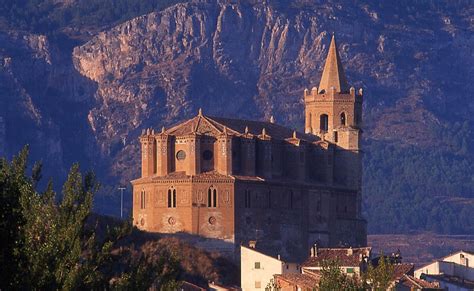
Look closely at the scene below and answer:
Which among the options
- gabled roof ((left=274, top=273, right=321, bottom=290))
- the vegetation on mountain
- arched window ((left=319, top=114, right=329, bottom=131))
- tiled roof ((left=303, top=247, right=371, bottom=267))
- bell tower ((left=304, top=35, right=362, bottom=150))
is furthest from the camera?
arched window ((left=319, top=114, right=329, bottom=131))

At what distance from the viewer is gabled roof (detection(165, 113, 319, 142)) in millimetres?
136500

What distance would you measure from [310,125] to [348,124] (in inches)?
152

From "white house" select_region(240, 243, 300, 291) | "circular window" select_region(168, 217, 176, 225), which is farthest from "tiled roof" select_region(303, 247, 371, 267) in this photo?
"circular window" select_region(168, 217, 176, 225)

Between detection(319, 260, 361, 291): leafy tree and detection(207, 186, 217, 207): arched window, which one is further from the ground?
detection(207, 186, 217, 207): arched window

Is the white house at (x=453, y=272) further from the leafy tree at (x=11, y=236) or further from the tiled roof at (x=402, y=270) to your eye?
the leafy tree at (x=11, y=236)

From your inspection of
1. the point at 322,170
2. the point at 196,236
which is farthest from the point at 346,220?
the point at 196,236

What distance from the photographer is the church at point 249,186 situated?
13300 cm

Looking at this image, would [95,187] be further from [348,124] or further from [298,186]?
[348,124]

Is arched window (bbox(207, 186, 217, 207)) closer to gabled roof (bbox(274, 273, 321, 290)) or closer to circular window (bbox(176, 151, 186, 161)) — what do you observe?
circular window (bbox(176, 151, 186, 161))

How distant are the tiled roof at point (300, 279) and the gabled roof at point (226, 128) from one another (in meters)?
28.8

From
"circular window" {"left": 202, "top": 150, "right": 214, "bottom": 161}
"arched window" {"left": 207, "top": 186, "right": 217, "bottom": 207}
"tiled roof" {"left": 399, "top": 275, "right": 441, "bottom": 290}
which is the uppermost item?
"circular window" {"left": 202, "top": 150, "right": 214, "bottom": 161}

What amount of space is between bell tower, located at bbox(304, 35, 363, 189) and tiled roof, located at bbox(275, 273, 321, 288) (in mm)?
35679

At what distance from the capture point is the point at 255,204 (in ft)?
440

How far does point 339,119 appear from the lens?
148 m
